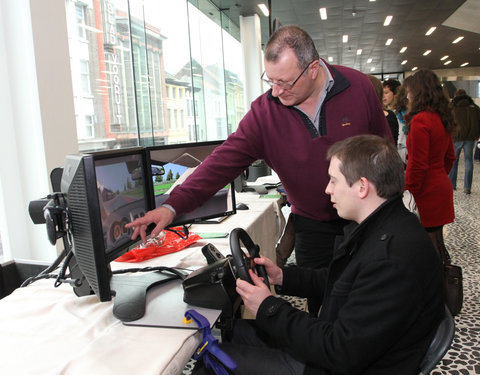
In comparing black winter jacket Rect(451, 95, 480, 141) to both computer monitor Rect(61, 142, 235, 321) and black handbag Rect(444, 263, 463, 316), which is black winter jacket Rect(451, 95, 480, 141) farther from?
computer monitor Rect(61, 142, 235, 321)

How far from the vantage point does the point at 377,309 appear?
0.95 m

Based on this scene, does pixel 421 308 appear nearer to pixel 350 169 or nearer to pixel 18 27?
pixel 350 169

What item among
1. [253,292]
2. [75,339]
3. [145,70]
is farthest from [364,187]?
[145,70]

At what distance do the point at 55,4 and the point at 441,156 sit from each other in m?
2.60

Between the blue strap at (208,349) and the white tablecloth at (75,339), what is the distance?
0.02 metres

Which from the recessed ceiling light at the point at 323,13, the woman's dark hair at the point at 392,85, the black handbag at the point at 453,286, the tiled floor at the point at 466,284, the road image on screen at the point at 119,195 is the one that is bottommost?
the tiled floor at the point at 466,284

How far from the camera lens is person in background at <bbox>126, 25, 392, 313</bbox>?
1554mm

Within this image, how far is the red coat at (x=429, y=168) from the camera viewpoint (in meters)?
2.49

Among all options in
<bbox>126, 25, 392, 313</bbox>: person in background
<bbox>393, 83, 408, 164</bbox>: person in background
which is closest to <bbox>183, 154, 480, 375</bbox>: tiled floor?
<bbox>126, 25, 392, 313</bbox>: person in background

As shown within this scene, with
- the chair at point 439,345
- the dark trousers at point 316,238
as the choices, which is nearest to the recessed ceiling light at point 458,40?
the dark trousers at point 316,238

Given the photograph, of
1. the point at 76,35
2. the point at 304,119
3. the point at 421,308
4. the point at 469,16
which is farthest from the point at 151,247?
the point at 469,16

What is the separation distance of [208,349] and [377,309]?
Answer: 44 cm

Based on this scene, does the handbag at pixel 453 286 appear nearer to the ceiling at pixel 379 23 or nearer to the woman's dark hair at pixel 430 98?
the woman's dark hair at pixel 430 98

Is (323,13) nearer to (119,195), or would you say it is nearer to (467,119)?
(467,119)
